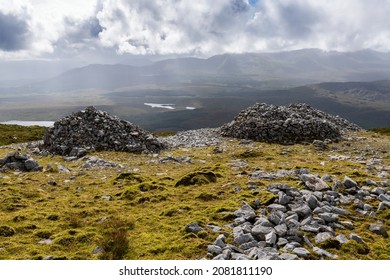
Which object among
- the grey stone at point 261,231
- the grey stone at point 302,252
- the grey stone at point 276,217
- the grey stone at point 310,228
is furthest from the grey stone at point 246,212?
the grey stone at point 302,252

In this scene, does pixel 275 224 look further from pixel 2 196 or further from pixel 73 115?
pixel 73 115

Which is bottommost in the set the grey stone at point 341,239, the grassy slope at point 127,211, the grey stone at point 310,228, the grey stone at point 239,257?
the grassy slope at point 127,211

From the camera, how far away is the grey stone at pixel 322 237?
9.82m

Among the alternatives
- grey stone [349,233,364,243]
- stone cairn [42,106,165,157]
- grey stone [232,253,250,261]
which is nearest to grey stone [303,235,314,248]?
grey stone [349,233,364,243]

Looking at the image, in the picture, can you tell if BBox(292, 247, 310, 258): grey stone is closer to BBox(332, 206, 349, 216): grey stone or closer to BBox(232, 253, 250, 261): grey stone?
BBox(232, 253, 250, 261): grey stone

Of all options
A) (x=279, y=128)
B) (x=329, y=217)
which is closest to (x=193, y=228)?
(x=329, y=217)

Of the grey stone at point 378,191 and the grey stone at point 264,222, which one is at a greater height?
the grey stone at point 264,222

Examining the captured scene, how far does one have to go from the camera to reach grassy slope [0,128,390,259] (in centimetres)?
1002

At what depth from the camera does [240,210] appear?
1245 centimetres

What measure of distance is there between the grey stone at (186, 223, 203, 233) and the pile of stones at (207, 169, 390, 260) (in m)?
1.05

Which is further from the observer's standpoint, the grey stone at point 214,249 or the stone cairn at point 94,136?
the stone cairn at point 94,136

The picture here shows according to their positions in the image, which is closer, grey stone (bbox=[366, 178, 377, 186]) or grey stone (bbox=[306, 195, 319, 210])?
grey stone (bbox=[306, 195, 319, 210])

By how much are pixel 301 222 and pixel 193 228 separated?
3.92m

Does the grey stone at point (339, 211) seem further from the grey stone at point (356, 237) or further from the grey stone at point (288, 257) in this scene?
the grey stone at point (288, 257)
